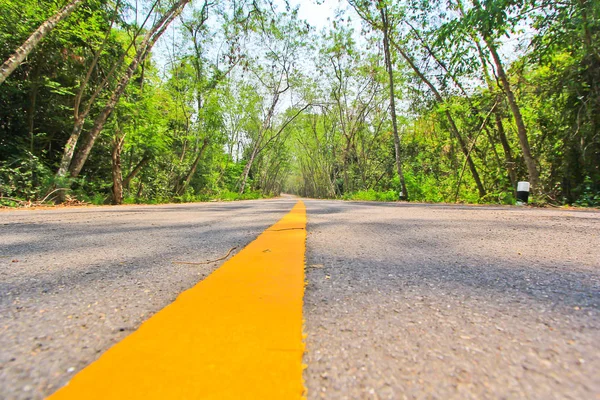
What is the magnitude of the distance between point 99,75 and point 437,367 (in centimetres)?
1208

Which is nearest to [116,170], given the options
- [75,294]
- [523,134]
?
[75,294]

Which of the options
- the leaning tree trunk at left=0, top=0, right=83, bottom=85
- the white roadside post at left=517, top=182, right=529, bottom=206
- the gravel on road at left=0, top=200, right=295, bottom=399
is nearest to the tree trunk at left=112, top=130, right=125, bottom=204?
the leaning tree trunk at left=0, top=0, right=83, bottom=85

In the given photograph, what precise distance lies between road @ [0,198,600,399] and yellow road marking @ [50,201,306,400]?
4 centimetres

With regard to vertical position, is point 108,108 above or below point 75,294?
above

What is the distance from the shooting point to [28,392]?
1.39 feet

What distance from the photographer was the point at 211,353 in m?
0.54

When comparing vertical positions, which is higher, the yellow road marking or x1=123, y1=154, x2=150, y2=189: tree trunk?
x1=123, y1=154, x2=150, y2=189: tree trunk

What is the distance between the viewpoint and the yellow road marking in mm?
433

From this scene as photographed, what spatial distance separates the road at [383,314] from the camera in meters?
0.45

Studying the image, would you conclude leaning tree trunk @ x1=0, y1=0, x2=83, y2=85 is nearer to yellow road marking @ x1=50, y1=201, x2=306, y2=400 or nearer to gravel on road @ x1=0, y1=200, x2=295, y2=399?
gravel on road @ x1=0, y1=200, x2=295, y2=399

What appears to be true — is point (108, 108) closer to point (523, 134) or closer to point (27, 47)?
point (27, 47)

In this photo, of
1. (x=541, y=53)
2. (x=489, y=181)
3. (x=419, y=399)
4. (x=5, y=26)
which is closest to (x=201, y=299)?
(x=419, y=399)

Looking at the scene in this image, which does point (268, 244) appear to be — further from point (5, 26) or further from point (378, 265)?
point (5, 26)

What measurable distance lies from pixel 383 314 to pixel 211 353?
16.7 inches
